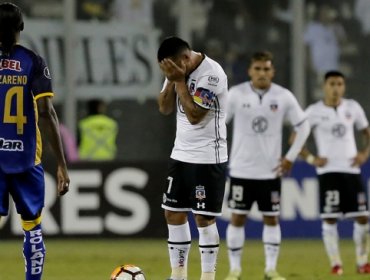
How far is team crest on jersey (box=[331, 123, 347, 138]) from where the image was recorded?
13938 millimetres

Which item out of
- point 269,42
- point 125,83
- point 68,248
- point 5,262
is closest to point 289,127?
point 269,42

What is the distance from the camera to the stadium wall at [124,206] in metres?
16.8

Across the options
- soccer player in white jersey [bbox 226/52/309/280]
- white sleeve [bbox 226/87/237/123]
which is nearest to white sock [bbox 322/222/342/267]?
soccer player in white jersey [bbox 226/52/309/280]

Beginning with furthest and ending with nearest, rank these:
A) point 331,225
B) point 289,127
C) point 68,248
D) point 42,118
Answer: point 289,127, point 68,248, point 331,225, point 42,118

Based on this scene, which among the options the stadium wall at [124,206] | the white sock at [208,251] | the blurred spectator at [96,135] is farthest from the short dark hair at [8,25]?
the blurred spectator at [96,135]

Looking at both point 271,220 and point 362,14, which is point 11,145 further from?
point 362,14

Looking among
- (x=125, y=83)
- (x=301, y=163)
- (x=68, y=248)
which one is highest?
(x=125, y=83)

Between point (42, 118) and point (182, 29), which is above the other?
point (182, 29)

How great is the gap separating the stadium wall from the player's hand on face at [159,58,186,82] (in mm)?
7223

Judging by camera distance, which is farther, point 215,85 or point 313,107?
point 313,107

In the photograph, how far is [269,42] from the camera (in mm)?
20016

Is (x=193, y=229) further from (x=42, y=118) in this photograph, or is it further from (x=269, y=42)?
(x=42, y=118)

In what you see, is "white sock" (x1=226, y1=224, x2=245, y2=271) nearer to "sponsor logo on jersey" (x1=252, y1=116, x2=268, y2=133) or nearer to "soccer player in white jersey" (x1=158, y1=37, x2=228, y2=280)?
"sponsor logo on jersey" (x1=252, y1=116, x2=268, y2=133)

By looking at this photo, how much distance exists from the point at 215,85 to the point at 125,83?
406 inches
